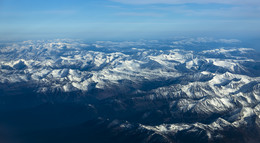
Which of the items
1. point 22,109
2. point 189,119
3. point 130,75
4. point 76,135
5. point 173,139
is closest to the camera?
point 173,139

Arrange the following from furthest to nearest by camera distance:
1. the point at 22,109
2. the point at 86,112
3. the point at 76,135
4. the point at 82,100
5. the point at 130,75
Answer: the point at 130,75 < the point at 82,100 < the point at 22,109 < the point at 86,112 < the point at 76,135

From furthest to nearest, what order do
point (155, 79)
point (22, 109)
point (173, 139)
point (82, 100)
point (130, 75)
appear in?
point (130, 75) < point (155, 79) < point (82, 100) < point (22, 109) < point (173, 139)

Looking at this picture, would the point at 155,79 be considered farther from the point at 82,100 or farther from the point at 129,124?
the point at 129,124

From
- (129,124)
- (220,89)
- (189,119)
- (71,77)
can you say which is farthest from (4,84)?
(220,89)

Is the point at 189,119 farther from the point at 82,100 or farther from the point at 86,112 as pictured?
the point at 82,100

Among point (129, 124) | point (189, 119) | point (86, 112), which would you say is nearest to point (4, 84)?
point (86, 112)

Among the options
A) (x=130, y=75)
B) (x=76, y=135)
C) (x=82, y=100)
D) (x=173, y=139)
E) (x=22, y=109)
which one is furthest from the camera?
(x=130, y=75)

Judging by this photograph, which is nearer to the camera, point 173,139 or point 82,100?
point 173,139

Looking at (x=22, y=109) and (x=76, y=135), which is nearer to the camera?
(x=76, y=135)
